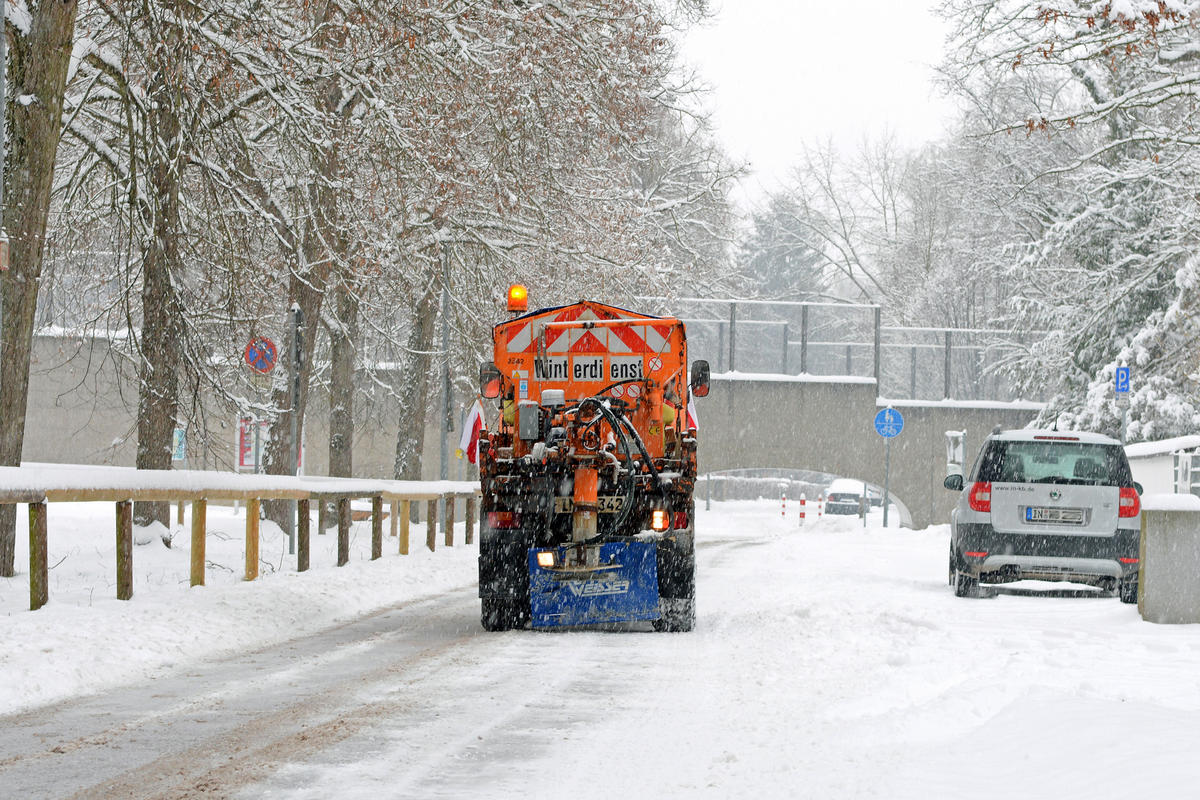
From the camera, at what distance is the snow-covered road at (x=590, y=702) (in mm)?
6199

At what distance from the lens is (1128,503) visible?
15195 millimetres

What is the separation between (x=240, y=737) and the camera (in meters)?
7.15

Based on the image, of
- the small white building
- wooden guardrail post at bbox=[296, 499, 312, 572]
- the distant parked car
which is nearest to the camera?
wooden guardrail post at bbox=[296, 499, 312, 572]

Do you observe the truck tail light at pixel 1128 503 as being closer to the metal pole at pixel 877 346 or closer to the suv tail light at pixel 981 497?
the suv tail light at pixel 981 497

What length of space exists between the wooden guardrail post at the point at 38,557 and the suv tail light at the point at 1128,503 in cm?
1027

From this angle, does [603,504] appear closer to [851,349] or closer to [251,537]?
[251,537]

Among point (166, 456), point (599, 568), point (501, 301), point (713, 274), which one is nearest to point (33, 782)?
point (599, 568)

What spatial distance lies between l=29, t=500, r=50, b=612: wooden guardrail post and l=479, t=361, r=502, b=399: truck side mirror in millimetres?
4246

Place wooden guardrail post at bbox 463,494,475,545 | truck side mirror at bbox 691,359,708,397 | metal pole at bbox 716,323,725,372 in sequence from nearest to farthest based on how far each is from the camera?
truck side mirror at bbox 691,359,708,397 < wooden guardrail post at bbox 463,494,475,545 < metal pole at bbox 716,323,725,372

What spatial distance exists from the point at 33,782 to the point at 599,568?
6.56 m

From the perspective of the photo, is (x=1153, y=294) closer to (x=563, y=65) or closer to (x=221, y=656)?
(x=563, y=65)

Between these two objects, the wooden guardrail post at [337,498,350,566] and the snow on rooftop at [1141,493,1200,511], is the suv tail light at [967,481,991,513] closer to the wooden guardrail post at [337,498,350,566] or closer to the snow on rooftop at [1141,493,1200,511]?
the snow on rooftop at [1141,493,1200,511]

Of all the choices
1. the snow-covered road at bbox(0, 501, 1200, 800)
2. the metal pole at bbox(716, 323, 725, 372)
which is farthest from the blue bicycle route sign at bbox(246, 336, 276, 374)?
the metal pole at bbox(716, 323, 725, 372)

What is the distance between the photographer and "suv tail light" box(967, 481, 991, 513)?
51.0ft
